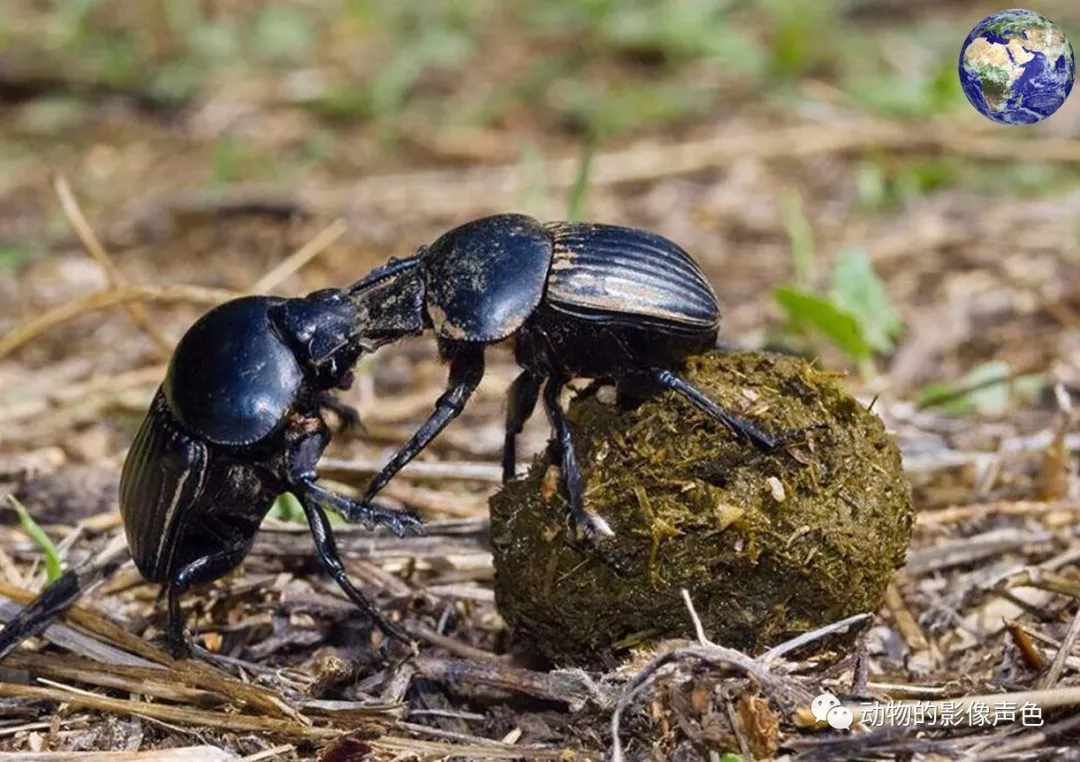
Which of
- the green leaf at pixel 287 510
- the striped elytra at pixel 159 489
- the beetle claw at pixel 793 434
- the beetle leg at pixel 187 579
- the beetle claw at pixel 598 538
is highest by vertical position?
the beetle claw at pixel 793 434

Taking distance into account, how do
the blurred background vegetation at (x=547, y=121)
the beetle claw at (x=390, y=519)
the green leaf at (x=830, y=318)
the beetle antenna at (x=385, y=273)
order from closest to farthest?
the beetle claw at (x=390, y=519), the beetle antenna at (x=385, y=273), the green leaf at (x=830, y=318), the blurred background vegetation at (x=547, y=121)

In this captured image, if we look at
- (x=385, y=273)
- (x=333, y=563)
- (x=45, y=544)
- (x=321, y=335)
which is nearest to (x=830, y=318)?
(x=385, y=273)

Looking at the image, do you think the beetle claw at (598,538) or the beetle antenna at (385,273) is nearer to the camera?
the beetle claw at (598,538)

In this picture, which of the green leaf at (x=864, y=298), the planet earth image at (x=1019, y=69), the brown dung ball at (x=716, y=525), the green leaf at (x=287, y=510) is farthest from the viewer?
the green leaf at (x=864, y=298)

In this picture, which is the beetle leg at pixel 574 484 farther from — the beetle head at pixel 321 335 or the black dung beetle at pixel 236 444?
the beetle head at pixel 321 335

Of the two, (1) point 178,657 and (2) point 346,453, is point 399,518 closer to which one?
(1) point 178,657

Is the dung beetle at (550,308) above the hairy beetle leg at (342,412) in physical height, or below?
above

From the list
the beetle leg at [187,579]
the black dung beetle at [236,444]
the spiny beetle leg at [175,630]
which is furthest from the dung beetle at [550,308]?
the spiny beetle leg at [175,630]
